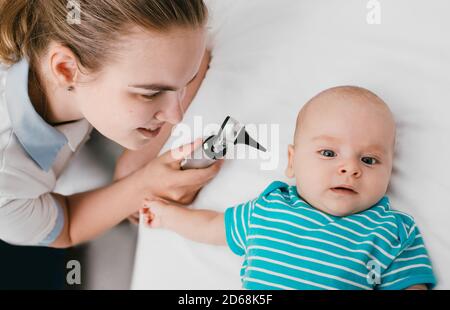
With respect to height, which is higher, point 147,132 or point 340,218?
point 147,132

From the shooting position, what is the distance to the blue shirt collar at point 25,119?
3.25 ft

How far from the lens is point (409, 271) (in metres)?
0.86

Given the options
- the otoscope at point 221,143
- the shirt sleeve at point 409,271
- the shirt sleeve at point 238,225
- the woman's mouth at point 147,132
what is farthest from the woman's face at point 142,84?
the shirt sleeve at point 409,271

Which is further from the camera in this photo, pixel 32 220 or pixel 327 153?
pixel 32 220

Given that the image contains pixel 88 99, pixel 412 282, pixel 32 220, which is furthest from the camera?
pixel 32 220

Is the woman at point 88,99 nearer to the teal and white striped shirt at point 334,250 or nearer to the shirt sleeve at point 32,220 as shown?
the shirt sleeve at point 32,220

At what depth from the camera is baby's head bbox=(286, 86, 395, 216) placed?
0.90 metres

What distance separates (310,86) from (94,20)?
1.47 feet

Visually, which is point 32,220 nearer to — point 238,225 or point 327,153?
point 238,225

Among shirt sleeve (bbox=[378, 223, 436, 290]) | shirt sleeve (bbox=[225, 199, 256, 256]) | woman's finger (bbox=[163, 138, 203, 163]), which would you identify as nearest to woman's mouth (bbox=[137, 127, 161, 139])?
woman's finger (bbox=[163, 138, 203, 163])

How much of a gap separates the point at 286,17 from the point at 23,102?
1.90 ft

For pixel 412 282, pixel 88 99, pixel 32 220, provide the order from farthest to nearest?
pixel 32 220
pixel 88 99
pixel 412 282

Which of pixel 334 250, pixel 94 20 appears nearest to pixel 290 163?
pixel 334 250

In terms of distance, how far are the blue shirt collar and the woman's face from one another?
0.09 m
